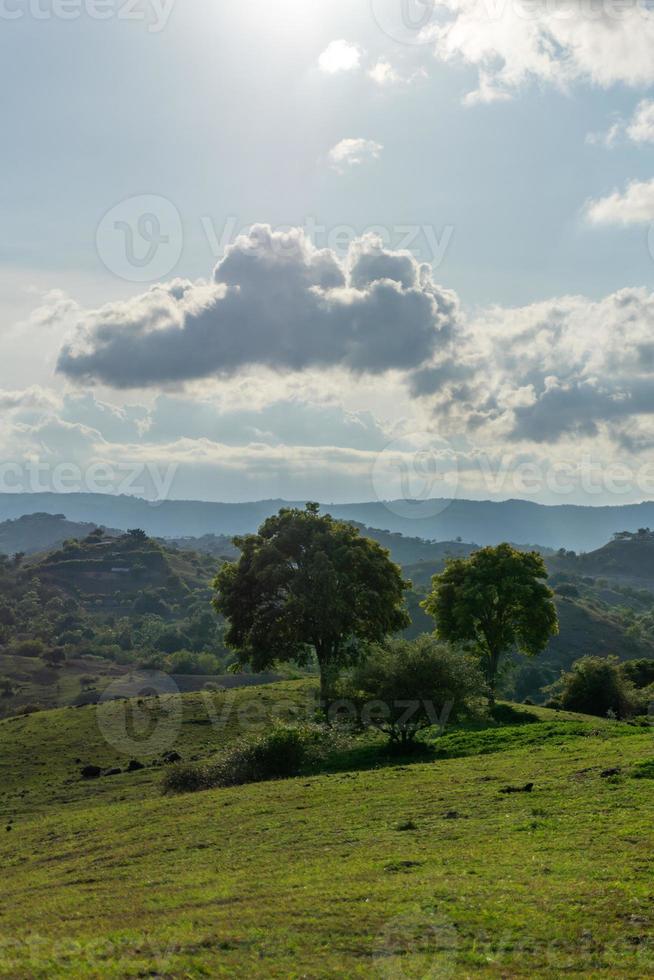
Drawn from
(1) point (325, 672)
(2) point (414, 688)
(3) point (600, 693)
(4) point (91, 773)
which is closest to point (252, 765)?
(2) point (414, 688)

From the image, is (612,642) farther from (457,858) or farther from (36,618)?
(457,858)

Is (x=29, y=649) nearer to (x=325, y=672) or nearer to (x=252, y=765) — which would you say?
(x=325, y=672)

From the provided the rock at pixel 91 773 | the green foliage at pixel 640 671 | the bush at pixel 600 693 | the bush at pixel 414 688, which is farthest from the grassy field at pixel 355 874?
the green foliage at pixel 640 671

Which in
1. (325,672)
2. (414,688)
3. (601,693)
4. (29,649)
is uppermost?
(414,688)

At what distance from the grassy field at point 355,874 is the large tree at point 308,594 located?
1493cm

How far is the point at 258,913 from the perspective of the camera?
15719mm

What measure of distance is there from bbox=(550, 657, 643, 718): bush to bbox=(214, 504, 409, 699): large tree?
56.3 feet

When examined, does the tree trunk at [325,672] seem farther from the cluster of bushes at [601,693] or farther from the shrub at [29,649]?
the shrub at [29,649]

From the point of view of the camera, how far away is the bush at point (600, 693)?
60062 mm

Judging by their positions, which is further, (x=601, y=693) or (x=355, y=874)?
(x=601, y=693)

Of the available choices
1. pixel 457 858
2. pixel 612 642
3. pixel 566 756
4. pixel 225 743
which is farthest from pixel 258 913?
pixel 612 642

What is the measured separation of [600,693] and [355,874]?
47906mm

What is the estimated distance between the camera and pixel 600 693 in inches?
2386

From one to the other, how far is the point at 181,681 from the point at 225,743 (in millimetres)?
66988
